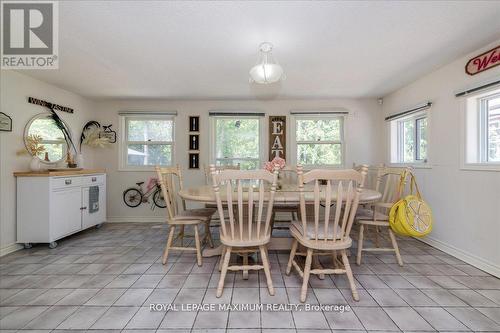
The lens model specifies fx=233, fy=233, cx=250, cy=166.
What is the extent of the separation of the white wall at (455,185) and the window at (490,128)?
0.58 ft

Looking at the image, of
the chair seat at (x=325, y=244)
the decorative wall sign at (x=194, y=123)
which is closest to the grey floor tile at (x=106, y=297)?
the chair seat at (x=325, y=244)

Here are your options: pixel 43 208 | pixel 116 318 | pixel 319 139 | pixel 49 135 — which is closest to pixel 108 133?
pixel 49 135

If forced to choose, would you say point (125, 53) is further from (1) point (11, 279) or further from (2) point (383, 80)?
(2) point (383, 80)

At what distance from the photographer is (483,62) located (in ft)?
7.32

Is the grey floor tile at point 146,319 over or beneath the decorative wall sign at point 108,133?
beneath

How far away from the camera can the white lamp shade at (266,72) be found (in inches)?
79.7

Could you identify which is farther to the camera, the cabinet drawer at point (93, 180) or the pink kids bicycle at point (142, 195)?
the pink kids bicycle at point (142, 195)

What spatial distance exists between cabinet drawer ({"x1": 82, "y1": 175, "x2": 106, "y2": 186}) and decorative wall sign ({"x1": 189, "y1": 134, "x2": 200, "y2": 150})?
57.1 inches

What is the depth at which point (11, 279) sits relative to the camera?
2053mm

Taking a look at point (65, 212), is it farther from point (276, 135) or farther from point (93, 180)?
point (276, 135)

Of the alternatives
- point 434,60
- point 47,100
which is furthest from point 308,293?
point 47,100

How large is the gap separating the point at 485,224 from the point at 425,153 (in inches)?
46.4

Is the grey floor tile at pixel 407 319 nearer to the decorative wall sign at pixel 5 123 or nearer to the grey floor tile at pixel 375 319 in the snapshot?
the grey floor tile at pixel 375 319

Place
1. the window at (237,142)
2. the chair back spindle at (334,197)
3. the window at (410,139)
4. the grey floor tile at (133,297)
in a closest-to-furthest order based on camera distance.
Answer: the chair back spindle at (334,197) < the grey floor tile at (133,297) < the window at (410,139) < the window at (237,142)
